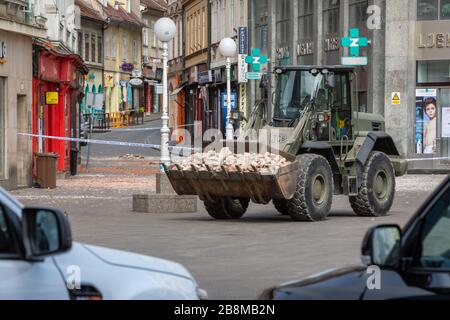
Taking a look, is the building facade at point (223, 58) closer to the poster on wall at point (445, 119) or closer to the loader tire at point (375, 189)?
the poster on wall at point (445, 119)

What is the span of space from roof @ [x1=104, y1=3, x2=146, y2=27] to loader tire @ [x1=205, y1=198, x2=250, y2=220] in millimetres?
74285

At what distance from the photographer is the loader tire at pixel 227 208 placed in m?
22.1

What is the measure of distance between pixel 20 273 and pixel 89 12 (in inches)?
3324

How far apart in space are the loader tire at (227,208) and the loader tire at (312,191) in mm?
1356

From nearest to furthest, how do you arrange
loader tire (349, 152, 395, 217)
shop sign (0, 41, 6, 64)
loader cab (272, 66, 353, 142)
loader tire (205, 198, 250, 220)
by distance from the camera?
1. loader tire (205, 198, 250, 220)
2. loader tire (349, 152, 395, 217)
3. loader cab (272, 66, 353, 142)
4. shop sign (0, 41, 6, 64)

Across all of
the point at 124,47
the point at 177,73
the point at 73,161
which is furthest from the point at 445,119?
the point at 124,47

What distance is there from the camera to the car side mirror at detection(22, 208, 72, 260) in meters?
5.22

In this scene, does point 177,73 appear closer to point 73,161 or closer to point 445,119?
point 73,161

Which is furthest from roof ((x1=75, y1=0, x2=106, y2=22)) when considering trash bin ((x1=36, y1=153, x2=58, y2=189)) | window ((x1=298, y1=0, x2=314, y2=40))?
trash bin ((x1=36, y1=153, x2=58, y2=189))

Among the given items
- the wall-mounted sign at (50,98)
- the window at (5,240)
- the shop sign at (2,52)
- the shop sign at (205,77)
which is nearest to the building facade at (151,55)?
the shop sign at (205,77)

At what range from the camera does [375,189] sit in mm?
22984

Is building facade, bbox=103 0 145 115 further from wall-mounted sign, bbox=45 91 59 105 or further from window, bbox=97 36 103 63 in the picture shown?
wall-mounted sign, bbox=45 91 59 105
